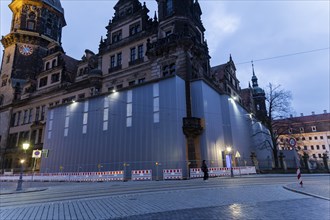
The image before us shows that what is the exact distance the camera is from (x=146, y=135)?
23797mm

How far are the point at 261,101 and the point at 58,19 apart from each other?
196 ft

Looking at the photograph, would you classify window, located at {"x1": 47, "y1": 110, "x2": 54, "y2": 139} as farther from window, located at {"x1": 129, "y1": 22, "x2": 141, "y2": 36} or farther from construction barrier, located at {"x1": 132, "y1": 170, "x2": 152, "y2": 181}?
construction barrier, located at {"x1": 132, "y1": 170, "x2": 152, "y2": 181}

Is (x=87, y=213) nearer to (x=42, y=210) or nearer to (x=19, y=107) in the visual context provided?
(x=42, y=210)

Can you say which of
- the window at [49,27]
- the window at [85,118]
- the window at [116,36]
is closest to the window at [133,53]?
the window at [116,36]

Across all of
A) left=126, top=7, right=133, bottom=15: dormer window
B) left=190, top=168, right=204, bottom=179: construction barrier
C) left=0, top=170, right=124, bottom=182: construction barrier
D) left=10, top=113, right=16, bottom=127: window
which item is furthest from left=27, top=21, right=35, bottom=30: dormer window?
left=190, top=168, right=204, bottom=179: construction barrier

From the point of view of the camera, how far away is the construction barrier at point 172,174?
69.6ft

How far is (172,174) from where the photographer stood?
21.4 m

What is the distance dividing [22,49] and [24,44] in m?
1.27

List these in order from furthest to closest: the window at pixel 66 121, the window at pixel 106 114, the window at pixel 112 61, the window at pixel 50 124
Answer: the window at pixel 112 61
the window at pixel 50 124
the window at pixel 66 121
the window at pixel 106 114

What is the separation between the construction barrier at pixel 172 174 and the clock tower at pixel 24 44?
42.2 meters

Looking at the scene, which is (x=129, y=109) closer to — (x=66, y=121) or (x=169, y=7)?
(x=66, y=121)

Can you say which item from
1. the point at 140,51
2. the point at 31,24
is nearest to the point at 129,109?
the point at 140,51

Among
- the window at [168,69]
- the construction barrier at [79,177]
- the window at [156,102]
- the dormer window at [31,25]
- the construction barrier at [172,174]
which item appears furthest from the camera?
the dormer window at [31,25]

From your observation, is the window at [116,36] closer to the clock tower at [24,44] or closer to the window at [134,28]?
the window at [134,28]
